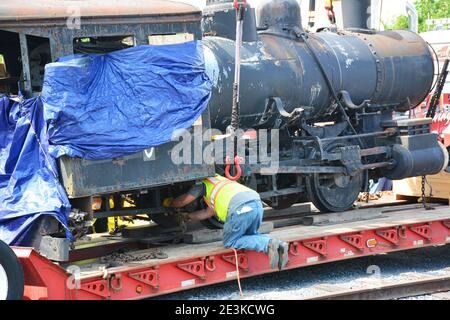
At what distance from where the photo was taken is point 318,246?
30.8 ft

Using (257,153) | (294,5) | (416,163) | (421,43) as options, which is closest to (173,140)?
(257,153)

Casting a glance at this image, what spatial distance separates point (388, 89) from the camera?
1109 cm

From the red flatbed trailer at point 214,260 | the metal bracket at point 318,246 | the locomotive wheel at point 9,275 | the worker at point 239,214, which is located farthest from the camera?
the metal bracket at point 318,246

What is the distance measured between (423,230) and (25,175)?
199 inches

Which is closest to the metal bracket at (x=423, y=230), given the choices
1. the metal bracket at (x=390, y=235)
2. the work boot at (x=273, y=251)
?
the metal bracket at (x=390, y=235)

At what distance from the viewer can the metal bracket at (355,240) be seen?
9664mm

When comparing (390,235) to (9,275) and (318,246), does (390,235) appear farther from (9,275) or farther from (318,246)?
(9,275)

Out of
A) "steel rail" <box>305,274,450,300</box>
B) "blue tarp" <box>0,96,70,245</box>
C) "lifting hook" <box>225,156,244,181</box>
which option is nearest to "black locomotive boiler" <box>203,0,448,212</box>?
A: "lifting hook" <box>225,156,244,181</box>

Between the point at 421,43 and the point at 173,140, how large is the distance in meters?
4.64

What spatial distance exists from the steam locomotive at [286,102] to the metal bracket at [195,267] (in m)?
0.82

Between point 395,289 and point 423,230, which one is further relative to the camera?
point 423,230

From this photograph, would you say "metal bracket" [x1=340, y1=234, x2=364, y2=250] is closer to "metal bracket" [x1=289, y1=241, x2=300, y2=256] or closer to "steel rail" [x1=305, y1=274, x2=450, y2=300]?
"steel rail" [x1=305, y1=274, x2=450, y2=300]

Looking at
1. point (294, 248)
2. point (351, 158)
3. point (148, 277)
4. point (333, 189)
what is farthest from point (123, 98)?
point (333, 189)

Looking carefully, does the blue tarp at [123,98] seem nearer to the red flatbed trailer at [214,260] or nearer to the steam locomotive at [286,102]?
the steam locomotive at [286,102]
